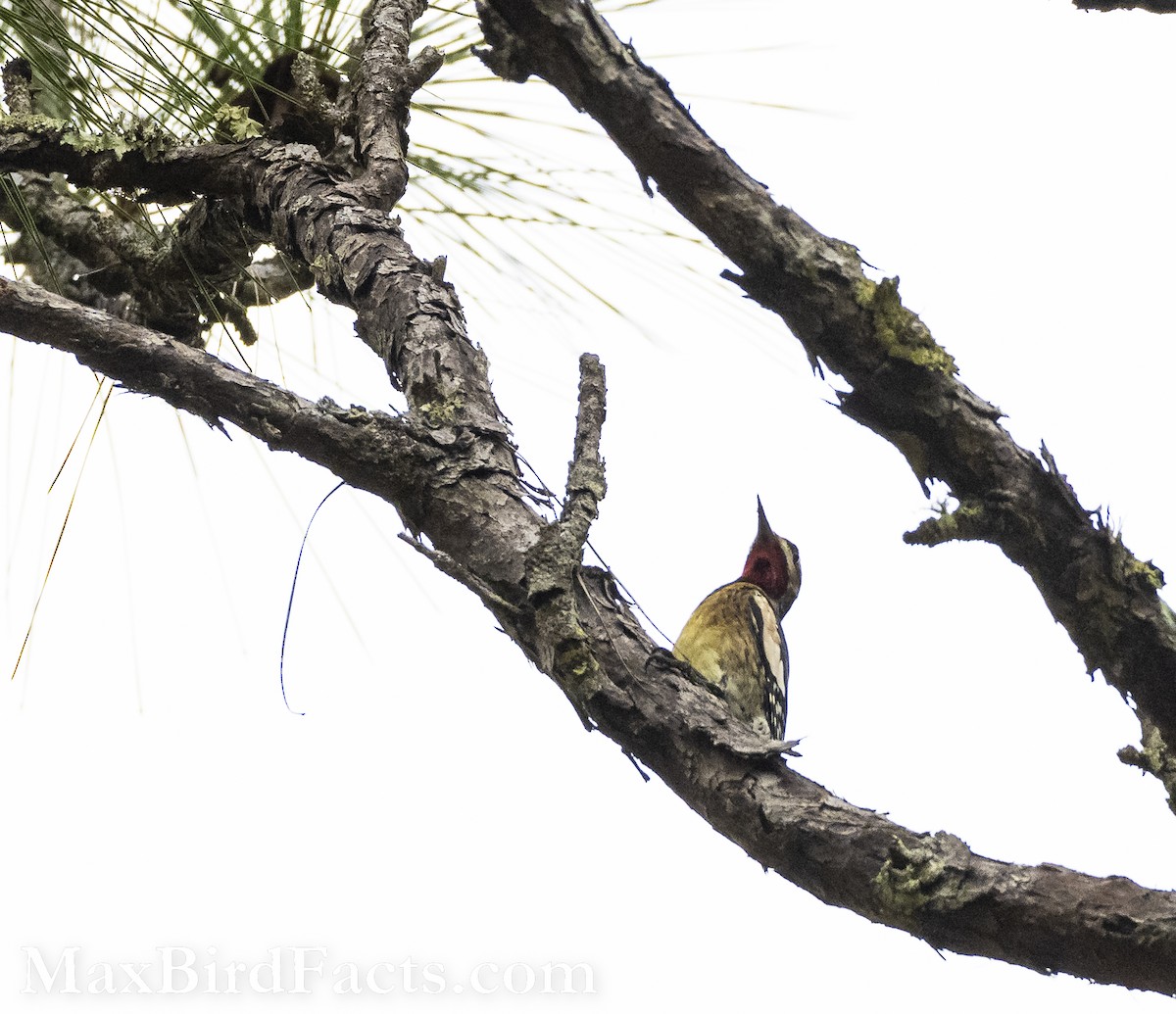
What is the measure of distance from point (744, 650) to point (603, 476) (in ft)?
5.56

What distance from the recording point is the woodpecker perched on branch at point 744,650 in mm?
2805

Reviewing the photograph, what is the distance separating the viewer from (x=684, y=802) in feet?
3.84

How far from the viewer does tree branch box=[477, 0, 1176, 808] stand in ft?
4.26

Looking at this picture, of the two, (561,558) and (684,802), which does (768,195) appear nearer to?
(561,558)

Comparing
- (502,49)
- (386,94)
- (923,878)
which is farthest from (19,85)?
(923,878)

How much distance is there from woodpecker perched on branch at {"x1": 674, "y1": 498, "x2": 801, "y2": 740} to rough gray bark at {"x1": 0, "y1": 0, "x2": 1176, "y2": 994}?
128 centimetres

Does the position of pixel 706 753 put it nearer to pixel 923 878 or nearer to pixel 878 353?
pixel 923 878

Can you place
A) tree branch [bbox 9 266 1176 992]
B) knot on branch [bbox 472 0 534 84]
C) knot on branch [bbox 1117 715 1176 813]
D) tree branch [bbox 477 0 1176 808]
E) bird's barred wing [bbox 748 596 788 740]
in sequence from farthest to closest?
bird's barred wing [bbox 748 596 788 740] < knot on branch [bbox 472 0 534 84] < tree branch [bbox 477 0 1176 808] < knot on branch [bbox 1117 715 1176 813] < tree branch [bbox 9 266 1176 992]

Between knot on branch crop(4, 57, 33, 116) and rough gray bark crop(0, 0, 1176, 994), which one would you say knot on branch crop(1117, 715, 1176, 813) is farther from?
knot on branch crop(4, 57, 33, 116)

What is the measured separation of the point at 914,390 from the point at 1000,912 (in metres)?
0.61

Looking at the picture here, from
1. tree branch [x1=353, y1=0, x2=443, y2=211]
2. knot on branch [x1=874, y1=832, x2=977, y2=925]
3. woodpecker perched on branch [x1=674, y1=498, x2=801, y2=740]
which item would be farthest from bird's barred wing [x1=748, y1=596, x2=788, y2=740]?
knot on branch [x1=874, y1=832, x2=977, y2=925]

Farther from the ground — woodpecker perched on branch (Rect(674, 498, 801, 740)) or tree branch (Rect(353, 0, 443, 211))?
tree branch (Rect(353, 0, 443, 211))

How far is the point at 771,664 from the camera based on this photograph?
9.65ft

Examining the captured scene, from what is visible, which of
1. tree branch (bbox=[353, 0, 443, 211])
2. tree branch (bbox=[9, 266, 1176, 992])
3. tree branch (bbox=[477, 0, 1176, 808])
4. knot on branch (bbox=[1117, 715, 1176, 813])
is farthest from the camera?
tree branch (bbox=[353, 0, 443, 211])
